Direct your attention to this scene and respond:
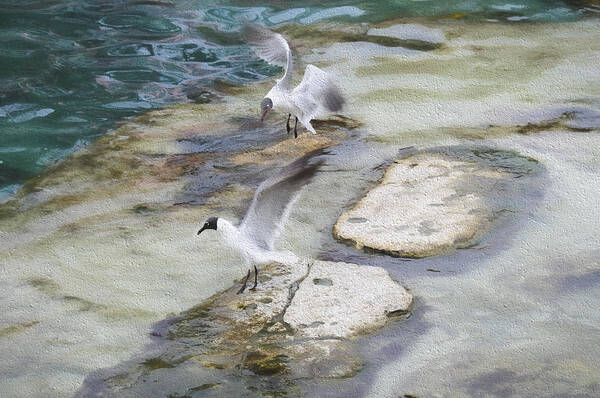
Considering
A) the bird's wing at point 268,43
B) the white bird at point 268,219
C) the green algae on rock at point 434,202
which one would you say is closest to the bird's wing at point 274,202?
the white bird at point 268,219

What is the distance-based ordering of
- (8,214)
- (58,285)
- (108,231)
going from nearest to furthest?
(58,285) < (108,231) < (8,214)

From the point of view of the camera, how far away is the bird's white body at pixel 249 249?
158 inches

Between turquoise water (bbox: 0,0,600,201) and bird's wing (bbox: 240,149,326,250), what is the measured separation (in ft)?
7.63

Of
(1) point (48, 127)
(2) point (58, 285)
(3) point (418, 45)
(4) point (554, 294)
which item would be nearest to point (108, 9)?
(1) point (48, 127)

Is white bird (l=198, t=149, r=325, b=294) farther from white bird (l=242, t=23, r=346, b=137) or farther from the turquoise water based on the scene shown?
the turquoise water

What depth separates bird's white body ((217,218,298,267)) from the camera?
401 cm

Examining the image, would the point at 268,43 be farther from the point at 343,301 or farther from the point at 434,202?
the point at 343,301

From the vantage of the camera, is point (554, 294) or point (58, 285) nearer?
point (554, 294)

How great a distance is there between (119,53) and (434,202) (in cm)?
435

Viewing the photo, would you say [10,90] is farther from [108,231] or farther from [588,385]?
[588,385]

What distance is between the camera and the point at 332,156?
225 inches

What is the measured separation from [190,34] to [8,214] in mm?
3806

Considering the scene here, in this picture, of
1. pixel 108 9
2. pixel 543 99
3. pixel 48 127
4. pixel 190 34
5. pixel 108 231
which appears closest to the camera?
pixel 108 231

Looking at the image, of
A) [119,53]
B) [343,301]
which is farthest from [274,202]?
[119,53]
